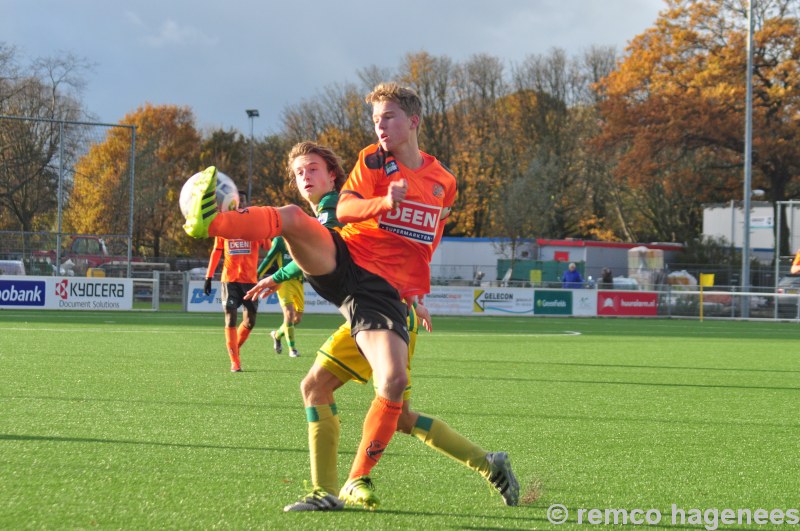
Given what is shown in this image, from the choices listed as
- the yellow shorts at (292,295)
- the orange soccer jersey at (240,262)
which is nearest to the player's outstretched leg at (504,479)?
the orange soccer jersey at (240,262)

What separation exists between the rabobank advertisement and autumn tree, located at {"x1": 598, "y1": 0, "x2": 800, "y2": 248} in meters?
24.1

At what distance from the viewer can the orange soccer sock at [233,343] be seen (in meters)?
12.0

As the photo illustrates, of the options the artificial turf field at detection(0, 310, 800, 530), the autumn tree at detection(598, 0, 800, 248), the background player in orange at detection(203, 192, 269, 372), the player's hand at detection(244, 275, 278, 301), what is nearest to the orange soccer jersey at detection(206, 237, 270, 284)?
the background player in orange at detection(203, 192, 269, 372)

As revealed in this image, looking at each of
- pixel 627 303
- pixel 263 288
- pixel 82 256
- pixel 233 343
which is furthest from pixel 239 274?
pixel 627 303

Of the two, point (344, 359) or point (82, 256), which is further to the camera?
point (82, 256)

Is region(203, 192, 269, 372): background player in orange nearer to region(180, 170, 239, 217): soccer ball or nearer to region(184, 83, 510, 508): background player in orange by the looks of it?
region(184, 83, 510, 508): background player in orange

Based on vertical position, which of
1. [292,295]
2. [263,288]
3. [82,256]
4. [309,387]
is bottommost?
[309,387]

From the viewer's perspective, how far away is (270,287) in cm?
541

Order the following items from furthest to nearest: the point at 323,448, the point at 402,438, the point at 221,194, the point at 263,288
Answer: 1. the point at 402,438
2. the point at 263,288
3. the point at 323,448
4. the point at 221,194

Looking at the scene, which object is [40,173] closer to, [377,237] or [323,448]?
[377,237]

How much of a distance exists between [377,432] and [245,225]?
121cm

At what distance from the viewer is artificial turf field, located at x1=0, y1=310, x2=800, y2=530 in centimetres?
470

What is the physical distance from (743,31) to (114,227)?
27468mm

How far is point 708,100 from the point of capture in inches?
1633
